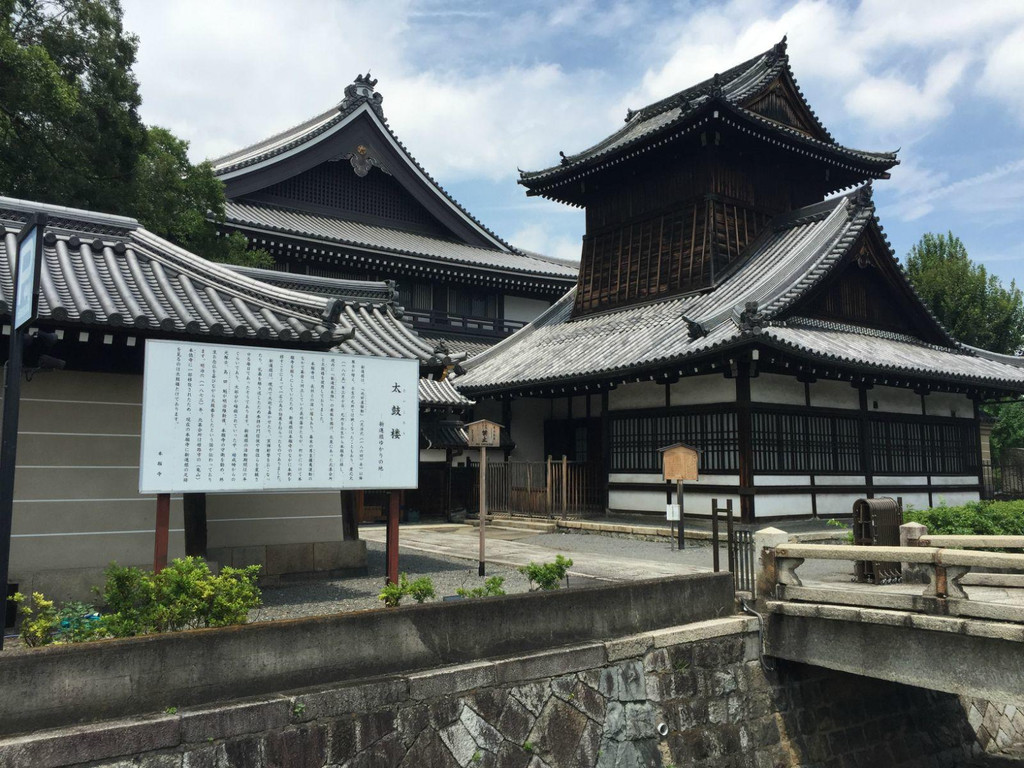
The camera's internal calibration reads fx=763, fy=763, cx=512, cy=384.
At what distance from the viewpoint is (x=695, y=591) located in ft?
27.8

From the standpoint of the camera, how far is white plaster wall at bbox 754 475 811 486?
618 inches

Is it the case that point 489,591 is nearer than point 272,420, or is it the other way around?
point 489,591

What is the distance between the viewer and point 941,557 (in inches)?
288

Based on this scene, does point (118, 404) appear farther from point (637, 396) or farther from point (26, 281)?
point (637, 396)

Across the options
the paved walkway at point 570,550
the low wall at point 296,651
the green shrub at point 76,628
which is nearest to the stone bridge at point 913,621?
the low wall at point 296,651

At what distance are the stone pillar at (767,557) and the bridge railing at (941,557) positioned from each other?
7.1 inches

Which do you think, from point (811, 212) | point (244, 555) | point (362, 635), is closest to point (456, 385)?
point (811, 212)

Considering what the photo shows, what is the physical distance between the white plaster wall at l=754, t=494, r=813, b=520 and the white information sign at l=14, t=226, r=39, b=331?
13460 mm

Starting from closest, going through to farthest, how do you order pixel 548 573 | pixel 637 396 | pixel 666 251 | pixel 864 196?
pixel 548 573 < pixel 637 396 < pixel 864 196 < pixel 666 251

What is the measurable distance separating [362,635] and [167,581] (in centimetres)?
156

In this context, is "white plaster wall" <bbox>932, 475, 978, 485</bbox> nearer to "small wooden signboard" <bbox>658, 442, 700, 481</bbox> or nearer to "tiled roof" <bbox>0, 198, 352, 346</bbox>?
"small wooden signboard" <bbox>658, 442, 700, 481</bbox>

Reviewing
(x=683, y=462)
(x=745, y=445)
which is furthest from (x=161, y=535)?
(x=745, y=445)

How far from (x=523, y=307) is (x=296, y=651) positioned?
77.8ft

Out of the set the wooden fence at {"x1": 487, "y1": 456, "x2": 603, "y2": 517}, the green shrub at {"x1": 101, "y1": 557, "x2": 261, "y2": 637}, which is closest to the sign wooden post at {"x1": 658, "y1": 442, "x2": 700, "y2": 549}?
the wooden fence at {"x1": 487, "y1": 456, "x2": 603, "y2": 517}
